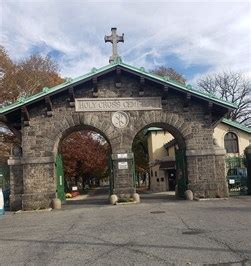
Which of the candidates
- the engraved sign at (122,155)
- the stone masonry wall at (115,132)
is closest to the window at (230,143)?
the stone masonry wall at (115,132)

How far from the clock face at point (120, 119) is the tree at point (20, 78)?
16086 mm

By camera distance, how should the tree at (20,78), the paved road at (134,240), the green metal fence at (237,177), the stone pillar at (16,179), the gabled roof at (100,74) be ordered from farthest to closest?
1. the tree at (20,78)
2. the green metal fence at (237,177)
3. the stone pillar at (16,179)
4. the gabled roof at (100,74)
5. the paved road at (134,240)

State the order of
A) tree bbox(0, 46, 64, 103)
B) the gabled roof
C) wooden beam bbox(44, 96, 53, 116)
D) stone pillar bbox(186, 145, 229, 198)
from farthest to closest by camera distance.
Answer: tree bbox(0, 46, 64, 103)
stone pillar bbox(186, 145, 229, 198)
wooden beam bbox(44, 96, 53, 116)
the gabled roof

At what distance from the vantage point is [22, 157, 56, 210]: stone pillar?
2008 centimetres

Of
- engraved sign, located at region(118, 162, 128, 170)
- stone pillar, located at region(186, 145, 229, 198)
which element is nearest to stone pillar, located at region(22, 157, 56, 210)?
engraved sign, located at region(118, 162, 128, 170)

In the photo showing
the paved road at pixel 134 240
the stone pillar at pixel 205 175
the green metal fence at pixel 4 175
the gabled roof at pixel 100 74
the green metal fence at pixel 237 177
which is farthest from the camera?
the green metal fence at pixel 237 177

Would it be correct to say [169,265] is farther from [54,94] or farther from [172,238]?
[54,94]

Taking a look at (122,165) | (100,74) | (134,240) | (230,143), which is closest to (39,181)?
(122,165)

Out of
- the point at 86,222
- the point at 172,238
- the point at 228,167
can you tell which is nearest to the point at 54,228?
the point at 86,222

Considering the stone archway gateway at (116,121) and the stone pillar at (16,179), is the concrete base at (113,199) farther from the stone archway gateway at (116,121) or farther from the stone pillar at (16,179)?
the stone pillar at (16,179)

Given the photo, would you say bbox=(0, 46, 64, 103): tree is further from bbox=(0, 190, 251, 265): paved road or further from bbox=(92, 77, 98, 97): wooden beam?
bbox=(0, 190, 251, 265): paved road

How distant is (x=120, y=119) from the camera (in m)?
21.0

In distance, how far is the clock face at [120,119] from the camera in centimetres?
2098

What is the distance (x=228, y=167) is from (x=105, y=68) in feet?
34.9
